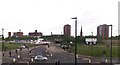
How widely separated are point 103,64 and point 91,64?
214 centimetres

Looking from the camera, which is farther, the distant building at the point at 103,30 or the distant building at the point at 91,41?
the distant building at the point at 91,41

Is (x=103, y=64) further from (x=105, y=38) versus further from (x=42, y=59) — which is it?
(x=105, y=38)

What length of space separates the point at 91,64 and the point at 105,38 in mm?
139177

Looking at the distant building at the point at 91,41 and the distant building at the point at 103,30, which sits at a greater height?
the distant building at the point at 103,30

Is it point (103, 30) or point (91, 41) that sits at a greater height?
point (103, 30)

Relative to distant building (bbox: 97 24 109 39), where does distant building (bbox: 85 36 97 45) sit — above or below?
below

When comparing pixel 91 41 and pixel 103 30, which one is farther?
pixel 91 41

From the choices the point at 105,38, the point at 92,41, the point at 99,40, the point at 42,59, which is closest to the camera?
the point at 42,59

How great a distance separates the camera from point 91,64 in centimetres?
5156

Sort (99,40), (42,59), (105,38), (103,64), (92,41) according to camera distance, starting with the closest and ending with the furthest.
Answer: (103,64) < (42,59) < (92,41) < (99,40) < (105,38)

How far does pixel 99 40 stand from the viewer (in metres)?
175

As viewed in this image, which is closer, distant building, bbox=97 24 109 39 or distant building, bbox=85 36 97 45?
distant building, bbox=97 24 109 39

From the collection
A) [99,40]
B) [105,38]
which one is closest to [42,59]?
[99,40]

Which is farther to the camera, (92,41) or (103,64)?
(92,41)
